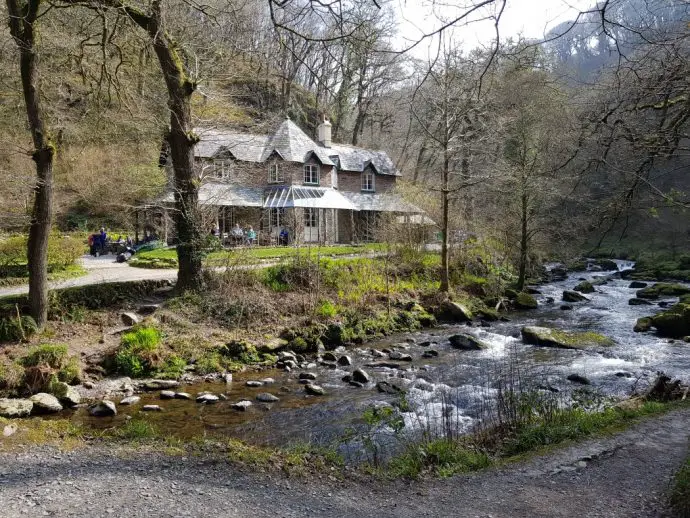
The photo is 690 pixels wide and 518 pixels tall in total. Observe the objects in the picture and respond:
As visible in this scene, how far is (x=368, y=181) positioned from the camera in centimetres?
3456

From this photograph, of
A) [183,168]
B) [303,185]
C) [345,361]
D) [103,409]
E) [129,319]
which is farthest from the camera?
[303,185]

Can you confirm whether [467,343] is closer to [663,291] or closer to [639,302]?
[639,302]

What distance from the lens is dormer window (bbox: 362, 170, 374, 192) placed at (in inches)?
1354

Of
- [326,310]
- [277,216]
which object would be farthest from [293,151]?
[326,310]

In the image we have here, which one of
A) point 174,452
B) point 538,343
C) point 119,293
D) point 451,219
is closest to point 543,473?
point 174,452

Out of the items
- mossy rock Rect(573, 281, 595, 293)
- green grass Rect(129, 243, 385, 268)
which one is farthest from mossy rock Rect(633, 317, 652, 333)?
green grass Rect(129, 243, 385, 268)

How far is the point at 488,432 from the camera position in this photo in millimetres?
6836

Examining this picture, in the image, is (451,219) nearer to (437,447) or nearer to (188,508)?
(437,447)

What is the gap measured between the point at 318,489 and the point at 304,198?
24984mm

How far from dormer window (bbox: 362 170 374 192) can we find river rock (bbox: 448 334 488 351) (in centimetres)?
2158

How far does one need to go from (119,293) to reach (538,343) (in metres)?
11.7

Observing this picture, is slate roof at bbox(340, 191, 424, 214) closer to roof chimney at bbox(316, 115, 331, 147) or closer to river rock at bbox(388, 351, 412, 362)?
roof chimney at bbox(316, 115, 331, 147)

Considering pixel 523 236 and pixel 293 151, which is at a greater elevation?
pixel 293 151

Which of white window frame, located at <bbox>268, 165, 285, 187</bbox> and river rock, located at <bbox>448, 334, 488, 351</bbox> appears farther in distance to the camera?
white window frame, located at <bbox>268, 165, 285, 187</bbox>
